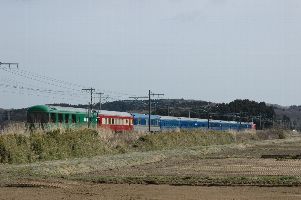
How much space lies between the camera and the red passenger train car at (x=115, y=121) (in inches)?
2078

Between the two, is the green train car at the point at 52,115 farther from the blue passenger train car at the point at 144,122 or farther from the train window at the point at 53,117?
the blue passenger train car at the point at 144,122

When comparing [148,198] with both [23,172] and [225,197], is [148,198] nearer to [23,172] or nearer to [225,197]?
[225,197]

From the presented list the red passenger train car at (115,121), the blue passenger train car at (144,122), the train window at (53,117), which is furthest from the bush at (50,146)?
the blue passenger train car at (144,122)

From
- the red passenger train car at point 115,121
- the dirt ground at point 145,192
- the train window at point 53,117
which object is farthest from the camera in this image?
the red passenger train car at point 115,121

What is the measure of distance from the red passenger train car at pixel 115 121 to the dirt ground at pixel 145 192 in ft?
109

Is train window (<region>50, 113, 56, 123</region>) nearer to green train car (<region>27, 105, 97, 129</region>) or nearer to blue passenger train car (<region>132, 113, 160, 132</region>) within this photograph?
green train car (<region>27, 105, 97, 129</region>)

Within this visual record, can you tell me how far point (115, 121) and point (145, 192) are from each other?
129 ft

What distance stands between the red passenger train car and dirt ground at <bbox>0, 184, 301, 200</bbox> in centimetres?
3324

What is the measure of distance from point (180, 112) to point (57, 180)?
402 feet

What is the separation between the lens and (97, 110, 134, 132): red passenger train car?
5278 cm

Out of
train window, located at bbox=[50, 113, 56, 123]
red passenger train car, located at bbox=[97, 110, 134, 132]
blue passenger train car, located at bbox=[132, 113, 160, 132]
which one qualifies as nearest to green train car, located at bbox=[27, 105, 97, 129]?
train window, located at bbox=[50, 113, 56, 123]

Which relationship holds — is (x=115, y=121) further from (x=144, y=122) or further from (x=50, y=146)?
(x=50, y=146)

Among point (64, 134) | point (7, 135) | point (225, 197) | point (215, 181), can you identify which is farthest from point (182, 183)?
point (64, 134)

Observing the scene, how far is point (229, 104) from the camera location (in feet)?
504
